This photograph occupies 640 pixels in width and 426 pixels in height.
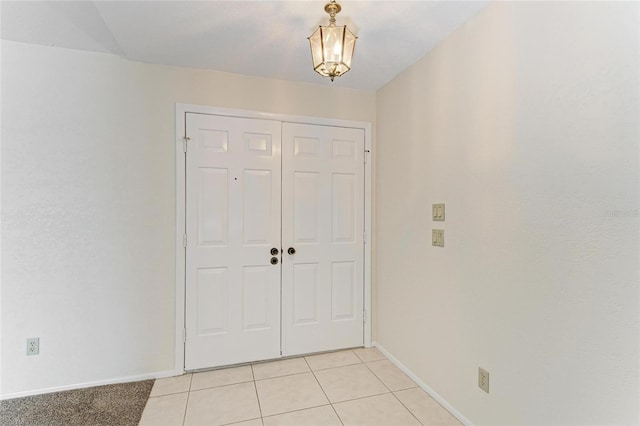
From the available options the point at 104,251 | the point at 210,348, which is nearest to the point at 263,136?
the point at 104,251

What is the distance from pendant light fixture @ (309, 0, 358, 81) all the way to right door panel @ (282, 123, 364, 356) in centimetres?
122

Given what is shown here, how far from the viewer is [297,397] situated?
2.15m

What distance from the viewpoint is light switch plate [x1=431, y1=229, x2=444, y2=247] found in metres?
2.11

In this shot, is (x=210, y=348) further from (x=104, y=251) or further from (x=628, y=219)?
(x=628, y=219)

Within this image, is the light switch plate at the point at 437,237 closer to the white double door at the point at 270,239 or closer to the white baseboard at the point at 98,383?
the white double door at the point at 270,239

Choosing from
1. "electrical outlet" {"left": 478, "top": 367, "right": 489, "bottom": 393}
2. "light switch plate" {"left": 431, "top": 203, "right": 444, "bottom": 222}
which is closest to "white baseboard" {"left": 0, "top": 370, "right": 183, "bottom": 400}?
"electrical outlet" {"left": 478, "top": 367, "right": 489, "bottom": 393}

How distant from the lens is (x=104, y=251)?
2.29 metres

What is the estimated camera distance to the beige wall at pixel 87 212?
213 cm

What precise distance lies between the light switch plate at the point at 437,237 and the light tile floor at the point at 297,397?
1.09 metres

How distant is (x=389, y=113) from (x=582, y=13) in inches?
60.6

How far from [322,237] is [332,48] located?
1680 mm

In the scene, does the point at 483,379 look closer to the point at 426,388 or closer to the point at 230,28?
the point at 426,388

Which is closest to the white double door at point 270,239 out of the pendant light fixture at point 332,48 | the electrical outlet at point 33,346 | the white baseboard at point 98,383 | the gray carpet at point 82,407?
the white baseboard at point 98,383

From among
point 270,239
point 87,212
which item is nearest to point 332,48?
point 270,239
